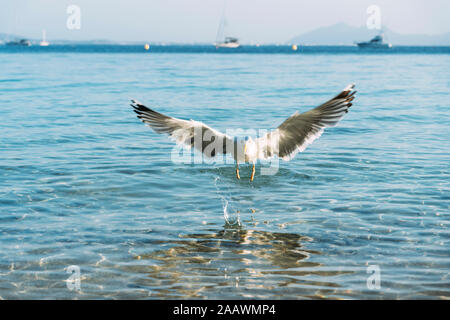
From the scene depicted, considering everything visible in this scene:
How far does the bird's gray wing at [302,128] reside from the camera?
8961 millimetres

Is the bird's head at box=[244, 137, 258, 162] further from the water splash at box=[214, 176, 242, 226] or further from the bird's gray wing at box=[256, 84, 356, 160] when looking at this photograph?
the water splash at box=[214, 176, 242, 226]

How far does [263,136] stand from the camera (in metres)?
9.29

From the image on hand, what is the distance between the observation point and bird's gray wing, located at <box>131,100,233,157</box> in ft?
30.3

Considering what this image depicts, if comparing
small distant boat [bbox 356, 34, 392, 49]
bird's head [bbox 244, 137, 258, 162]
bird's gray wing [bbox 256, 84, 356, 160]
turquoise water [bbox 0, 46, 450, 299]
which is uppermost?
small distant boat [bbox 356, 34, 392, 49]

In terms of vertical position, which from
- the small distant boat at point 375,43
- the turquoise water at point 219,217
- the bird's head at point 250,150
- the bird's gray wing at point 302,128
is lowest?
the turquoise water at point 219,217

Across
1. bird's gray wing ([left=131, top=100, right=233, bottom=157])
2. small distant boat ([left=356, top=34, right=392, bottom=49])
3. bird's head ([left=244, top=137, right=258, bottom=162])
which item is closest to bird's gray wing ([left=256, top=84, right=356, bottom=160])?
bird's head ([left=244, top=137, right=258, bottom=162])

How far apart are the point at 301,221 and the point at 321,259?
65.9 inches

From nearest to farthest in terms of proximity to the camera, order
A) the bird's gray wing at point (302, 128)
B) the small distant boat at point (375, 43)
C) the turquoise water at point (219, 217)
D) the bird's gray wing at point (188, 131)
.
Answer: the turquoise water at point (219, 217) → the bird's gray wing at point (302, 128) → the bird's gray wing at point (188, 131) → the small distant boat at point (375, 43)

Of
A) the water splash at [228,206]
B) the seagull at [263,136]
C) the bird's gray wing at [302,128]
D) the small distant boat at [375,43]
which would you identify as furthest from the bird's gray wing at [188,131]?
the small distant boat at [375,43]

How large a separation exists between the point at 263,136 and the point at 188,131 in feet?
4.15

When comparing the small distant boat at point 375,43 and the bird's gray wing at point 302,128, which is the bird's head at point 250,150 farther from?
the small distant boat at point 375,43

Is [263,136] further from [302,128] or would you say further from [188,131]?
[188,131]
